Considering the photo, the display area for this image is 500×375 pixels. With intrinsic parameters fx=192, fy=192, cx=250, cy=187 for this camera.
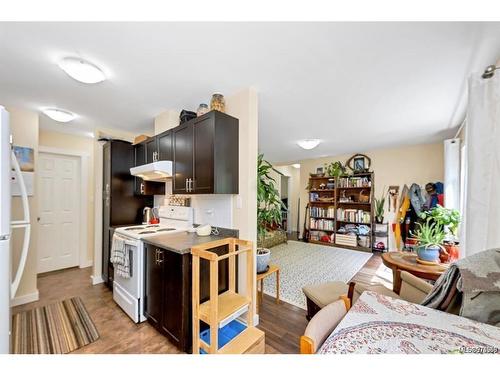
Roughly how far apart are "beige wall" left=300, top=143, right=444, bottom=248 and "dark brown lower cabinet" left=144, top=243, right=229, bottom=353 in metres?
4.55

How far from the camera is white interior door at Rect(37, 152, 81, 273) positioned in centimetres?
318

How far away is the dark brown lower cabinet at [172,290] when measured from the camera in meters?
1.53

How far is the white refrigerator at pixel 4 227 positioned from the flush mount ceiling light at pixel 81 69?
2.63 ft

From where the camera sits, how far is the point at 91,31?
48.4 inches

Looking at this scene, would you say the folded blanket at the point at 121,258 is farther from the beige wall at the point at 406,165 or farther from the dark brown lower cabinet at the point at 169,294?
the beige wall at the point at 406,165

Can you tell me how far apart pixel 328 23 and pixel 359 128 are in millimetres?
2356

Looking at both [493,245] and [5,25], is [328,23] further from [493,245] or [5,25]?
[5,25]

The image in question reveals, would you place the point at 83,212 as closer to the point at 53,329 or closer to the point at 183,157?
the point at 53,329

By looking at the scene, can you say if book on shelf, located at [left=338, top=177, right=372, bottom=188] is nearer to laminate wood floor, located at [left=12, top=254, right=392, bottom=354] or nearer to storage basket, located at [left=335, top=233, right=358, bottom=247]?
storage basket, located at [left=335, top=233, right=358, bottom=247]

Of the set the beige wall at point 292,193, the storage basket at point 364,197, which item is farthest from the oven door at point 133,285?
the beige wall at point 292,193

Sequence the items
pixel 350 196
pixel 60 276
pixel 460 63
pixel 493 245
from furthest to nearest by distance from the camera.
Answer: pixel 350 196 < pixel 60 276 < pixel 460 63 < pixel 493 245

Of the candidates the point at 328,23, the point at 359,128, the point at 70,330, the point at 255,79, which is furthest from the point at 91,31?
the point at 359,128

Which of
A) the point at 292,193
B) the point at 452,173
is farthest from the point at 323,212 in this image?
the point at 452,173

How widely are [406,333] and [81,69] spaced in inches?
101
